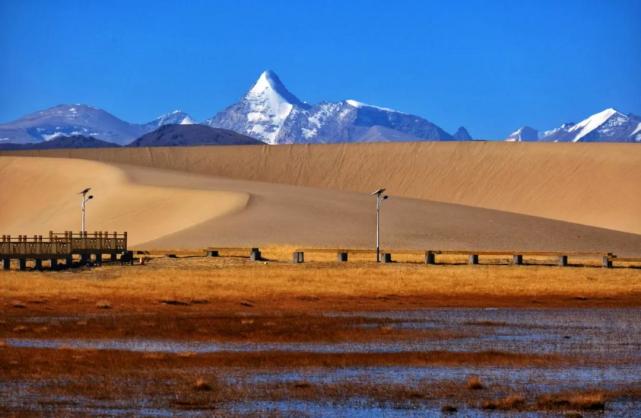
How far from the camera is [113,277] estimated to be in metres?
54.9

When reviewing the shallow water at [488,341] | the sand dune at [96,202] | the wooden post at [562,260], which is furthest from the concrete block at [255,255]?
the sand dune at [96,202]

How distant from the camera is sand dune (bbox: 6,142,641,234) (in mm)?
141875

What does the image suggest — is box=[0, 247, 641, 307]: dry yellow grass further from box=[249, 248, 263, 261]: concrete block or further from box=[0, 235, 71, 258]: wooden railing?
box=[0, 235, 71, 258]: wooden railing

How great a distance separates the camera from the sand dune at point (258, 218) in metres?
87.6

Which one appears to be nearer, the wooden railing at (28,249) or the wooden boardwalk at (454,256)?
the wooden railing at (28,249)

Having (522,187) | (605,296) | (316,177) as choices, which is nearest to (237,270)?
(605,296)

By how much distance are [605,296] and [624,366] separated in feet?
75.1

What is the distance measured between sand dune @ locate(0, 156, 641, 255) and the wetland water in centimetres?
4871

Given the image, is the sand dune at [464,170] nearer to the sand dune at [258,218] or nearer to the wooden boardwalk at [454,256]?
the sand dune at [258,218]

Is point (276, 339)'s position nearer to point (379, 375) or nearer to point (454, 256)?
point (379, 375)

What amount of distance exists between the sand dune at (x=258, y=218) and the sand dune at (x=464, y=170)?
32.6 meters

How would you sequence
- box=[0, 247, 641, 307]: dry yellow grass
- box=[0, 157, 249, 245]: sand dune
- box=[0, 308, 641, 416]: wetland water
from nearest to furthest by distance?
box=[0, 308, 641, 416]: wetland water < box=[0, 247, 641, 307]: dry yellow grass < box=[0, 157, 249, 245]: sand dune

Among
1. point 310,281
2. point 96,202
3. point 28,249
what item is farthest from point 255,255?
point 96,202

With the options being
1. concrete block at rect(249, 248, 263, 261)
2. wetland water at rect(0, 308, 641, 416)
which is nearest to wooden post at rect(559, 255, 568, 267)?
concrete block at rect(249, 248, 263, 261)
